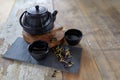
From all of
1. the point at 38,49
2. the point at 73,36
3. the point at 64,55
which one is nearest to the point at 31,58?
the point at 38,49

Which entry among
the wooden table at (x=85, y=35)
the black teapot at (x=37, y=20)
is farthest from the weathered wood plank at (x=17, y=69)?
the black teapot at (x=37, y=20)

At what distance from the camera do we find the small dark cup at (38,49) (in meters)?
0.90

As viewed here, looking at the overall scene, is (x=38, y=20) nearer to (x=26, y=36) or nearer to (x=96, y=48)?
(x=26, y=36)

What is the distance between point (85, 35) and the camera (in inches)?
44.9

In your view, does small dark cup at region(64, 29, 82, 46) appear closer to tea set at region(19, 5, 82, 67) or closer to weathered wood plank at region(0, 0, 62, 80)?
tea set at region(19, 5, 82, 67)

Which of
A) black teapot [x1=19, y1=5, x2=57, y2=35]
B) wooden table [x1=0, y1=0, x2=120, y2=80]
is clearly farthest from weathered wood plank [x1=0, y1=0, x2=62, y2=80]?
black teapot [x1=19, y1=5, x2=57, y2=35]

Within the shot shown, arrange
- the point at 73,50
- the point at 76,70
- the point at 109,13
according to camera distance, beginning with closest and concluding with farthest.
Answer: the point at 76,70, the point at 73,50, the point at 109,13

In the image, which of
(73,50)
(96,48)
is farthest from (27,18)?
(96,48)

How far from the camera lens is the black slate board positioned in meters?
0.91

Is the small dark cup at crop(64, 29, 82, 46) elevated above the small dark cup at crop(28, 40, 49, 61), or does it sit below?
below

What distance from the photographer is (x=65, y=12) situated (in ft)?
4.60

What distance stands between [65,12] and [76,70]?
0.63 m

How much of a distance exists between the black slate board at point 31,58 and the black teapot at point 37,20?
0.11m

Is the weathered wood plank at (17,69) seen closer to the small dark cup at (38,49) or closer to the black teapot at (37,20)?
the small dark cup at (38,49)
